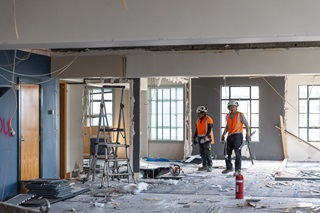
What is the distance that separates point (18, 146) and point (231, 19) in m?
4.97

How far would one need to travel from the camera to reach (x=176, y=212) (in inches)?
291

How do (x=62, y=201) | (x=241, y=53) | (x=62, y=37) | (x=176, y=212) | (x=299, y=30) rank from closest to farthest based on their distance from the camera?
(x=299, y=30) → (x=62, y=37) → (x=176, y=212) → (x=62, y=201) → (x=241, y=53)

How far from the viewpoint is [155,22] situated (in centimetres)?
615

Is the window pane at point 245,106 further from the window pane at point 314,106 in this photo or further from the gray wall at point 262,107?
the window pane at point 314,106

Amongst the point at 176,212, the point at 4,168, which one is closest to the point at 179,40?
the point at 176,212

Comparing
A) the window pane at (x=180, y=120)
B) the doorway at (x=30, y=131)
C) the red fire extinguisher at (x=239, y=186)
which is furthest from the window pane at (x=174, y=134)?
the red fire extinguisher at (x=239, y=186)

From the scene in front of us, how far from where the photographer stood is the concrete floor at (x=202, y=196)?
7.70 m

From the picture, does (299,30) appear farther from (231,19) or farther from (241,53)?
(241,53)

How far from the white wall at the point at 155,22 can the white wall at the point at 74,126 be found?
4760 mm

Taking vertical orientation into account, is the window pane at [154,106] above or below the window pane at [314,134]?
above

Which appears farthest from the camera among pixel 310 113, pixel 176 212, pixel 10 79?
pixel 310 113

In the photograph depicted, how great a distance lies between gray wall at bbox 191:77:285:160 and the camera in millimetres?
15367

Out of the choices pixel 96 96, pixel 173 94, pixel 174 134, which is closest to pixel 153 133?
pixel 174 134

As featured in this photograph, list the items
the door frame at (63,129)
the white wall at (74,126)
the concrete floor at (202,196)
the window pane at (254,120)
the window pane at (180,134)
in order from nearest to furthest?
1. the concrete floor at (202,196)
2. the door frame at (63,129)
3. the white wall at (74,126)
4. the window pane at (254,120)
5. the window pane at (180,134)
